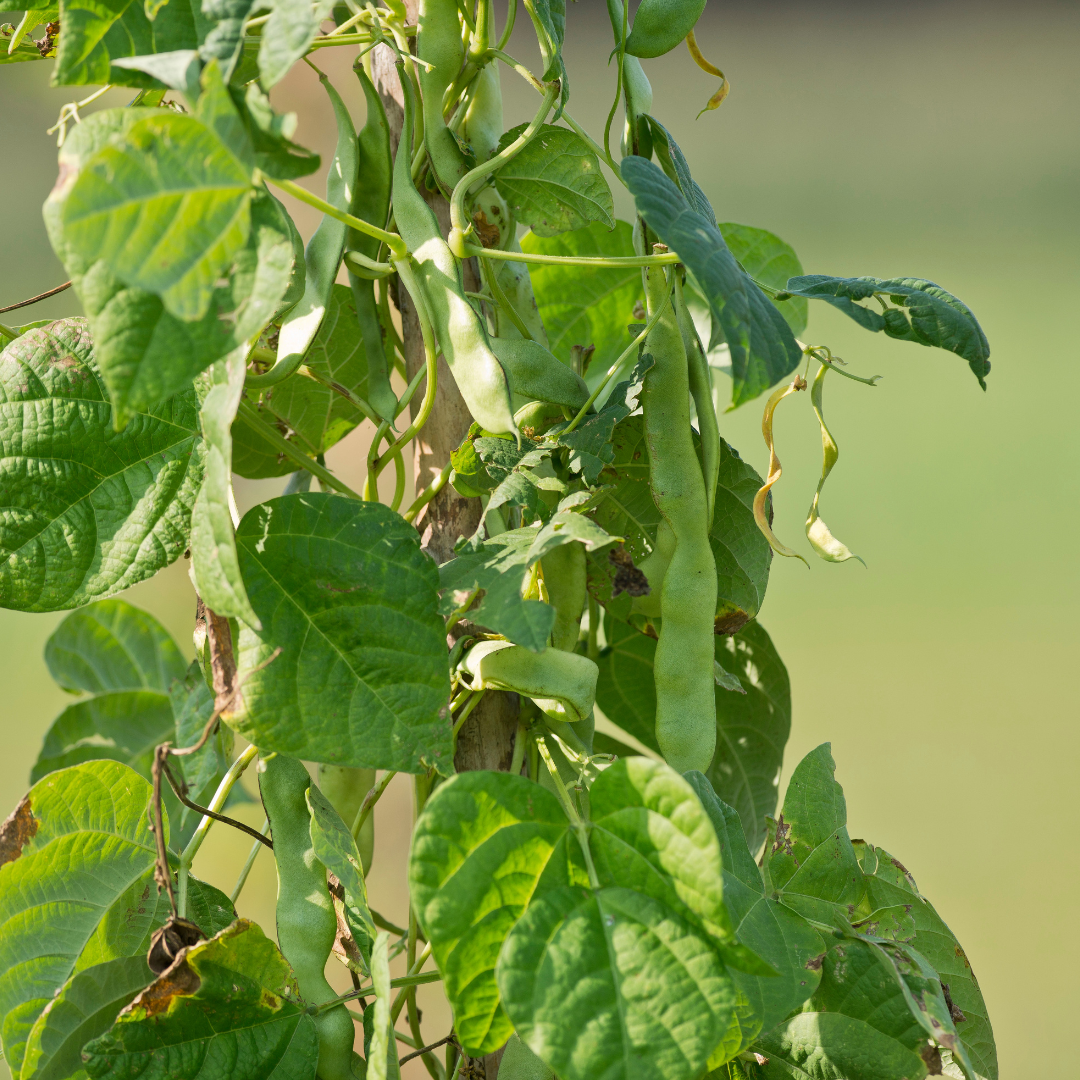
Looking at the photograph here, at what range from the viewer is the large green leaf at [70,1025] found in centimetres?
40

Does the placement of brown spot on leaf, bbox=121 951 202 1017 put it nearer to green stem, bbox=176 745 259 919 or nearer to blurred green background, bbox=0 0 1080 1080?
green stem, bbox=176 745 259 919

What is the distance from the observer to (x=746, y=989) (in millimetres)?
382

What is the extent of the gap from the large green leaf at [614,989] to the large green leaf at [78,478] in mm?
243

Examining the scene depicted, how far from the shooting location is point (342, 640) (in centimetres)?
39

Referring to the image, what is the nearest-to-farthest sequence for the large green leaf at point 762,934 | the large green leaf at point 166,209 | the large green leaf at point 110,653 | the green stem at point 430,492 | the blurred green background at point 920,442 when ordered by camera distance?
the large green leaf at point 166,209, the large green leaf at point 762,934, the green stem at point 430,492, the large green leaf at point 110,653, the blurred green background at point 920,442

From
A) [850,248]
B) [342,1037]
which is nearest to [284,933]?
[342,1037]

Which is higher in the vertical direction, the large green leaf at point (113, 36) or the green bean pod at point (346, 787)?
the large green leaf at point (113, 36)

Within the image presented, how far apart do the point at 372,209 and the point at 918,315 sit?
289mm

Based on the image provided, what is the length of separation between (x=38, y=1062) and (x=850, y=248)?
9.91 feet

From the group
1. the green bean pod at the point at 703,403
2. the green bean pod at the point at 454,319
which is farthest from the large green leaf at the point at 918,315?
the green bean pod at the point at 454,319

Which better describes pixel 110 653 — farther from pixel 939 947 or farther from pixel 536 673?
pixel 939 947

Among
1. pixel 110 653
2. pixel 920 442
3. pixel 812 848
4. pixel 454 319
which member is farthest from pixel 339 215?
pixel 920 442

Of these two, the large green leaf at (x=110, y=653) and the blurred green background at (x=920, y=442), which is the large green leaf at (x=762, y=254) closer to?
the large green leaf at (x=110, y=653)

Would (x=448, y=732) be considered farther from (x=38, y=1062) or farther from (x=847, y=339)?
(x=847, y=339)
